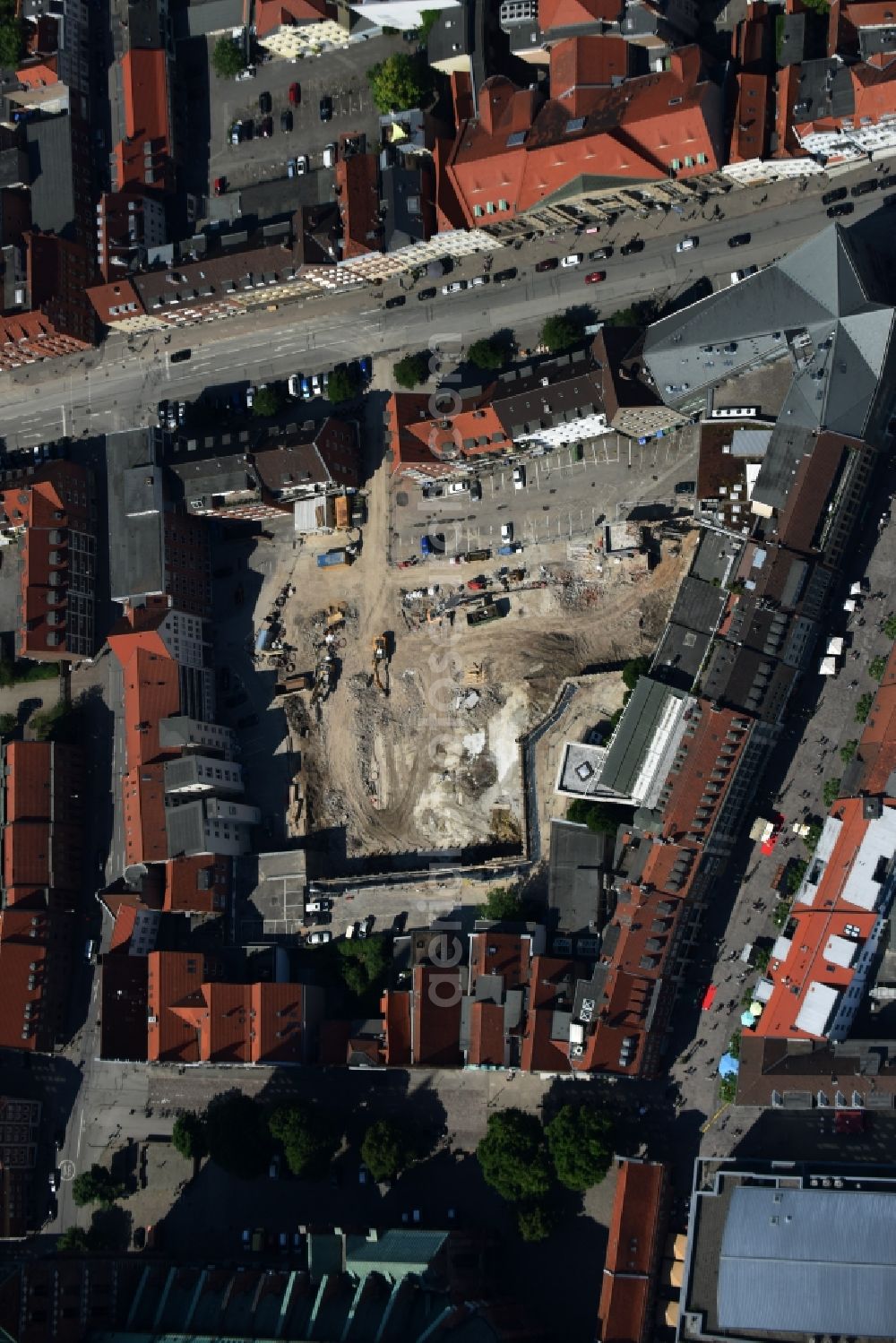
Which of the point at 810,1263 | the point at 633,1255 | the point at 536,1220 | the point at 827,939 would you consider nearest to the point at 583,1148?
the point at 536,1220

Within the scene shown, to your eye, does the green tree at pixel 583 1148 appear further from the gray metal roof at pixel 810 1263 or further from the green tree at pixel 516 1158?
the gray metal roof at pixel 810 1263

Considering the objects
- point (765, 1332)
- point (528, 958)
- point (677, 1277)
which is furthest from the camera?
point (528, 958)

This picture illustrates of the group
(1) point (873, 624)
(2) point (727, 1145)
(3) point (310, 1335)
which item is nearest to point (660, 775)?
(1) point (873, 624)

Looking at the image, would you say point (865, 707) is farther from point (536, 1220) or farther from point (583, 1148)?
point (536, 1220)

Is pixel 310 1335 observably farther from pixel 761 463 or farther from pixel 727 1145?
pixel 761 463

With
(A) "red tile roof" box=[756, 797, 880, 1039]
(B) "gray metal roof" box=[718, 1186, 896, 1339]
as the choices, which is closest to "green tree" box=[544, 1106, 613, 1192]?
(B) "gray metal roof" box=[718, 1186, 896, 1339]

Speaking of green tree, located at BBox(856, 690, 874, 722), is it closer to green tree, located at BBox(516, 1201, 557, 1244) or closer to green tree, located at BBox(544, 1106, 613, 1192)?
green tree, located at BBox(544, 1106, 613, 1192)
